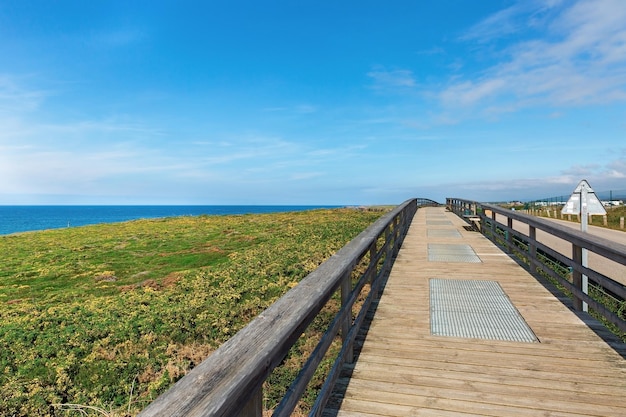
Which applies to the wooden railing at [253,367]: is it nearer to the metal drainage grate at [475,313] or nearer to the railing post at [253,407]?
the railing post at [253,407]

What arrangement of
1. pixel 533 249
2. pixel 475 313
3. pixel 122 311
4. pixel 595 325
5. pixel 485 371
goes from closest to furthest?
pixel 485 371 → pixel 595 325 → pixel 475 313 → pixel 533 249 → pixel 122 311

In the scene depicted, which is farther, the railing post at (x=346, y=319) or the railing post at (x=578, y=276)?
the railing post at (x=578, y=276)

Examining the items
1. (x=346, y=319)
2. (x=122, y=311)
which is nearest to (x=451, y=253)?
(x=346, y=319)

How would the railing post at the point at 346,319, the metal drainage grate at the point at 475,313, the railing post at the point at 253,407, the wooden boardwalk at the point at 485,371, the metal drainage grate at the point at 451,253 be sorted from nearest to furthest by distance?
the railing post at the point at 253,407 → the wooden boardwalk at the point at 485,371 → the railing post at the point at 346,319 → the metal drainage grate at the point at 475,313 → the metal drainage grate at the point at 451,253

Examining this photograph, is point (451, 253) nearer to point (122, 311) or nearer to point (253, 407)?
point (122, 311)

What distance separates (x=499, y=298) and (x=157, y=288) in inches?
285

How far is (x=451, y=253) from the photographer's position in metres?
9.13

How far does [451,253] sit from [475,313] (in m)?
4.53

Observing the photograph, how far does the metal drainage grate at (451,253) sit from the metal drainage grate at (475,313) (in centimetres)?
199

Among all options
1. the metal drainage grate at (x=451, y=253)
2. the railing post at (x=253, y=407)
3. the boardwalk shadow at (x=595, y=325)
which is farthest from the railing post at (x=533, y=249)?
the railing post at (x=253, y=407)

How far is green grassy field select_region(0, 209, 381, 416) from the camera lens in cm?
488

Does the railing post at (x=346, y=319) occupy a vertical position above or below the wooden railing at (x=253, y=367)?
below

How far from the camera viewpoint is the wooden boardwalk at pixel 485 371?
2.77m

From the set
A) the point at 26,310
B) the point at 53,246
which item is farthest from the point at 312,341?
the point at 53,246
